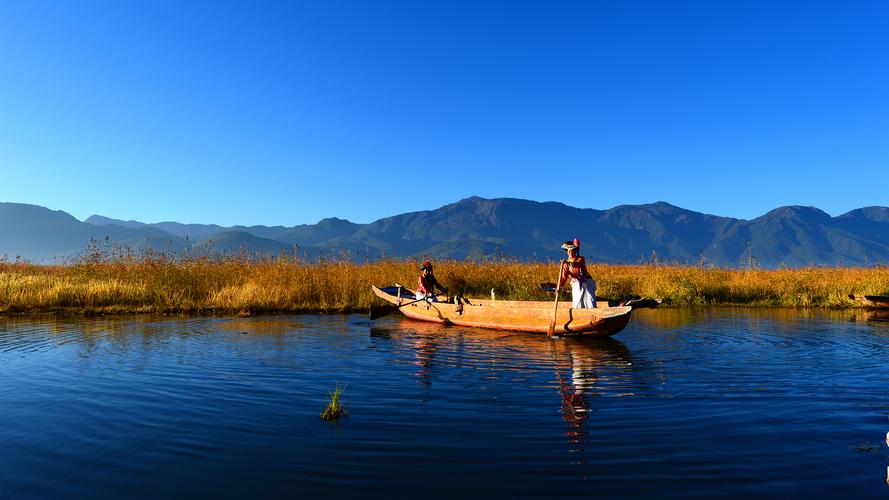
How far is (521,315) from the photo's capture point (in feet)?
46.0

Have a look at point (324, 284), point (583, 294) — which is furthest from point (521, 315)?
point (324, 284)

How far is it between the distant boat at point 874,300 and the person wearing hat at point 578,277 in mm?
12776

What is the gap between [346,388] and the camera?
26.8ft

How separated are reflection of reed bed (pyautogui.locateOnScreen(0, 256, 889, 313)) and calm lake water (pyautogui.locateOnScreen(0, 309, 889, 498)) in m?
6.99

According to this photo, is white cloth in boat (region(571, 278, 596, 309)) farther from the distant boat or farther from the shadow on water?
the distant boat

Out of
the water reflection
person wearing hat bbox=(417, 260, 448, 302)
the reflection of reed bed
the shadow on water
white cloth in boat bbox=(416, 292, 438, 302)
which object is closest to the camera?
the water reflection

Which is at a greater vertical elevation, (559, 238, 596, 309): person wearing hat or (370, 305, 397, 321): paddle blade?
(559, 238, 596, 309): person wearing hat

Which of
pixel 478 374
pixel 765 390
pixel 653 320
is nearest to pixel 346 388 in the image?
pixel 478 374

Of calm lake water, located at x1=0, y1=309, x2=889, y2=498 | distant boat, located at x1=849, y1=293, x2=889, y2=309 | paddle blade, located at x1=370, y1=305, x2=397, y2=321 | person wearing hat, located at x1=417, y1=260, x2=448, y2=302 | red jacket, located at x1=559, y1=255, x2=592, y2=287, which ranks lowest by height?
calm lake water, located at x1=0, y1=309, x2=889, y2=498

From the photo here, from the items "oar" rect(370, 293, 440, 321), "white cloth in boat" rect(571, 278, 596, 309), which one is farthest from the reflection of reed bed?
"white cloth in boat" rect(571, 278, 596, 309)

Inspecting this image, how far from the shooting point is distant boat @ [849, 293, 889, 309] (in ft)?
65.0

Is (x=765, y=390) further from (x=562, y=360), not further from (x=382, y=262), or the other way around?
(x=382, y=262)

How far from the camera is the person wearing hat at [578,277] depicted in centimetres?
1392

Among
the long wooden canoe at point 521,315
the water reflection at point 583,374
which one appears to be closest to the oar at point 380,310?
the long wooden canoe at point 521,315
